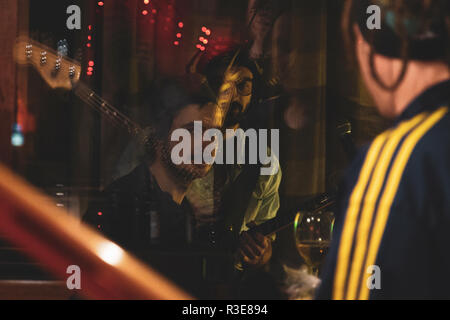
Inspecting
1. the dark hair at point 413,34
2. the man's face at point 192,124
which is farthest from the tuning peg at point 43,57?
the dark hair at point 413,34

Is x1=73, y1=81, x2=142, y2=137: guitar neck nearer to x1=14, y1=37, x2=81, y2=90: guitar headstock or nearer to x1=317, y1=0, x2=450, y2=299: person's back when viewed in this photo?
x1=14, y1=37, x2=81, y2=90: guitar headstock

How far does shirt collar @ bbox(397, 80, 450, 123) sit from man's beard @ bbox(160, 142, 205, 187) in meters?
1.12

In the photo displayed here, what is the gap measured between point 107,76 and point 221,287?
0.86 meters

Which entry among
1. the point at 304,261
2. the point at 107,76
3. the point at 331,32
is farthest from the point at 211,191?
the point at 331,32

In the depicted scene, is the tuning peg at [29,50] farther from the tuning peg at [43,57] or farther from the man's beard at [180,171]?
the man's beard at [180,171]

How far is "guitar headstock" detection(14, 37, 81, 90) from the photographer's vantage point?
1.73 metres

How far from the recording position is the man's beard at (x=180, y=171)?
5.95 feet

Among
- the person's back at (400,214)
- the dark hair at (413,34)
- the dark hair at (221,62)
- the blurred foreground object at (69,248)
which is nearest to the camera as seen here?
the blurred foreground object at (69,248)

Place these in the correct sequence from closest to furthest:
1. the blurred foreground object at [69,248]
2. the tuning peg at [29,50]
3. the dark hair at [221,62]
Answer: the blurred foreground object at [69,248], the tuning peg at [29,50], the dark hair at [221,62]

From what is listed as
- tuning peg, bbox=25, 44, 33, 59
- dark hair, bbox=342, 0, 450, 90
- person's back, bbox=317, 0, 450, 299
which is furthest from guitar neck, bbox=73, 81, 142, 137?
person's back, bbox=317, 0, 450, 299

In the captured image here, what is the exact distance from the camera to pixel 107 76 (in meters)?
1.81

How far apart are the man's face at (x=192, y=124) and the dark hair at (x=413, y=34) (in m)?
0.72

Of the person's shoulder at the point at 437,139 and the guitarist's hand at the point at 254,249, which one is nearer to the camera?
the person's shoulder at the point at 437,139

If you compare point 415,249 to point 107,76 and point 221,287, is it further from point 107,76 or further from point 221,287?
point 107,76
